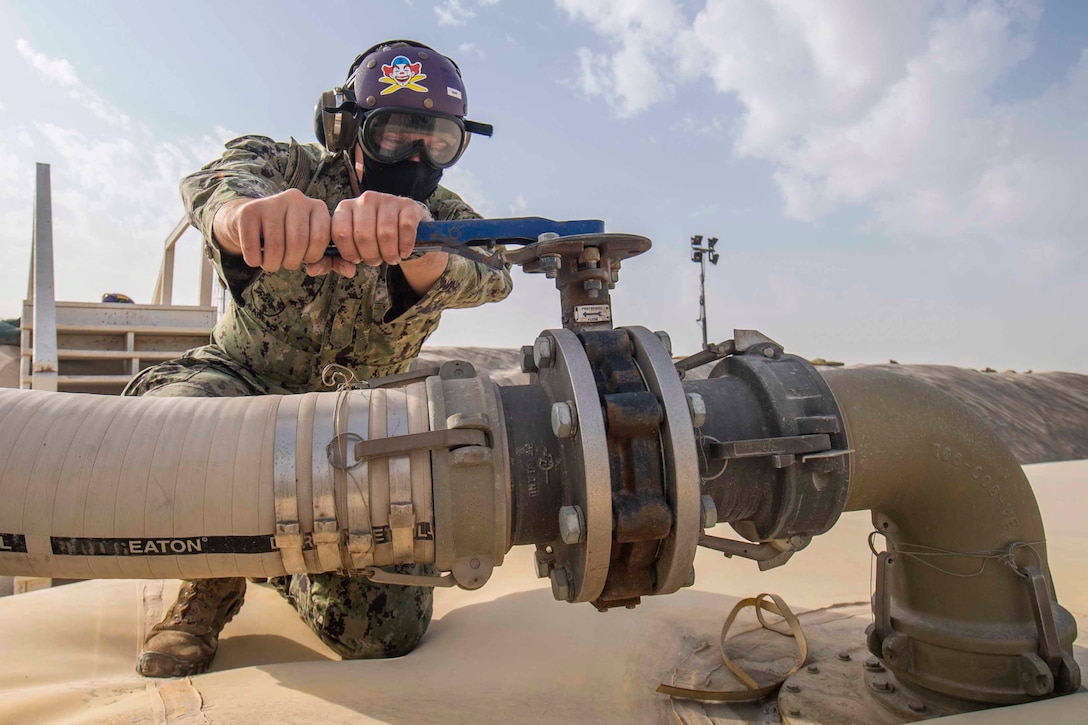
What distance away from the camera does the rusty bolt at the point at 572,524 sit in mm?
1332

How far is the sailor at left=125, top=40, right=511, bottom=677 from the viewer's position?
266cm

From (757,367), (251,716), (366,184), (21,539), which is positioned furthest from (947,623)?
(366,184)

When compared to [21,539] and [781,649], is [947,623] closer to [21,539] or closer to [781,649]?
[781,649]

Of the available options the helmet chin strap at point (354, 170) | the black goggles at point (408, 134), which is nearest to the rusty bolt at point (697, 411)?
the black goggles at point (408, 134)

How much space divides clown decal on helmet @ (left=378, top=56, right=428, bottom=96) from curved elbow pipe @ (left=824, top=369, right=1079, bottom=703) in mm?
1996

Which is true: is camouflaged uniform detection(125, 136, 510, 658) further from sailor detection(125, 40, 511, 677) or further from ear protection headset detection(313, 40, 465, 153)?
ear protection headset detection(313, 40, 465, 153)

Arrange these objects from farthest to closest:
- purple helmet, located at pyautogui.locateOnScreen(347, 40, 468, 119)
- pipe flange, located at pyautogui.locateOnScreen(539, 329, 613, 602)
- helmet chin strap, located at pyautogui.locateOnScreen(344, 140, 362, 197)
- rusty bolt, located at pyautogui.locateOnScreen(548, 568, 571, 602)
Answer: helmet chin strap, located at pyautogui.locateOnScreen(344, 140, 362, 197)
purple helmet, located at pyautogui.locateOnScreen(347, 40, 468, 119)
rusty bolt, located at pyautogui.locateOnScreen(548, 568, 571, 602)
pipe flange, located at pyautogui.locateOnScreen(539, 329, 613, 602)

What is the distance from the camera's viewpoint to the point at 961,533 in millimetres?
1751

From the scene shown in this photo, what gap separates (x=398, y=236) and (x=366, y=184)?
155 centimetres

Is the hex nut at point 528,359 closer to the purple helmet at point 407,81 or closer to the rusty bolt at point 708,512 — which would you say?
the rusty bolt at point 708,512

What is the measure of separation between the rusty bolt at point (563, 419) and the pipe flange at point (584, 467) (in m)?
0.01

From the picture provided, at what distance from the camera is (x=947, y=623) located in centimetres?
177

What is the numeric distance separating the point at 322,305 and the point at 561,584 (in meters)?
2.05

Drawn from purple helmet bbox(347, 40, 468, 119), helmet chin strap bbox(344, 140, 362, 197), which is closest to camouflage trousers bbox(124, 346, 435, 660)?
helmet chin strap bbox(344, 140, 362, 197)
